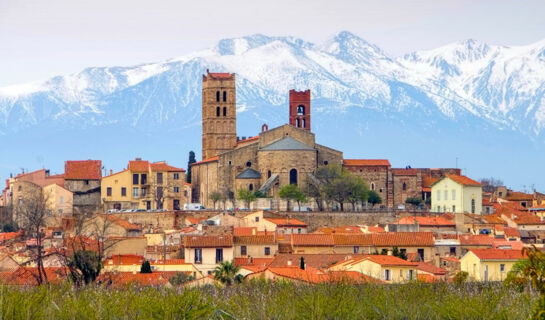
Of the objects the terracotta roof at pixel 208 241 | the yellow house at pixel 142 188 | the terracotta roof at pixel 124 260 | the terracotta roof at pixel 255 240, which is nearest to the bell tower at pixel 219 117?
the yellow house at pixel 142 188

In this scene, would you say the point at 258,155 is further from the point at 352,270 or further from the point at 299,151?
the point at 352,270

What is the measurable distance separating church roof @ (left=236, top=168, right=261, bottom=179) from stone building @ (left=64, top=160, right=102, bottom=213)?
39.1 feet

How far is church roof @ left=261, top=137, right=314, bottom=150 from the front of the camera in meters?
104

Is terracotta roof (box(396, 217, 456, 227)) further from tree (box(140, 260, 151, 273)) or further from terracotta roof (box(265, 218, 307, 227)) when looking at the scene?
tree (box(140, 260, 151, 273))

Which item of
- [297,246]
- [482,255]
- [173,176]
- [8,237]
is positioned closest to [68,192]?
[173,176]

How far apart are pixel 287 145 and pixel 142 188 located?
13649 mm

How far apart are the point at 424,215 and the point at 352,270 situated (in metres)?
42.4

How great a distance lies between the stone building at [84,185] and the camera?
96.5 metres

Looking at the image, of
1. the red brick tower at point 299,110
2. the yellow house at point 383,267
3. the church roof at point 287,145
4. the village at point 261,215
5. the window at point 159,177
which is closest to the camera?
the yellow house at point 383,267

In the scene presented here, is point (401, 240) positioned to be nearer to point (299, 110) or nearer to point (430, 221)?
point (430, 221)

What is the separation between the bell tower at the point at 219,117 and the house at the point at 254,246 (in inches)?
1913

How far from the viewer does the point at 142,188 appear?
98.4 m

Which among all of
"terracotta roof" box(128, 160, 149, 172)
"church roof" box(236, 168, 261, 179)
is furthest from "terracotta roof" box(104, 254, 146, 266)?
"church roof" box(236, 168, 261, 179)

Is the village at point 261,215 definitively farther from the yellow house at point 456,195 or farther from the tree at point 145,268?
the tree at point 145,268
